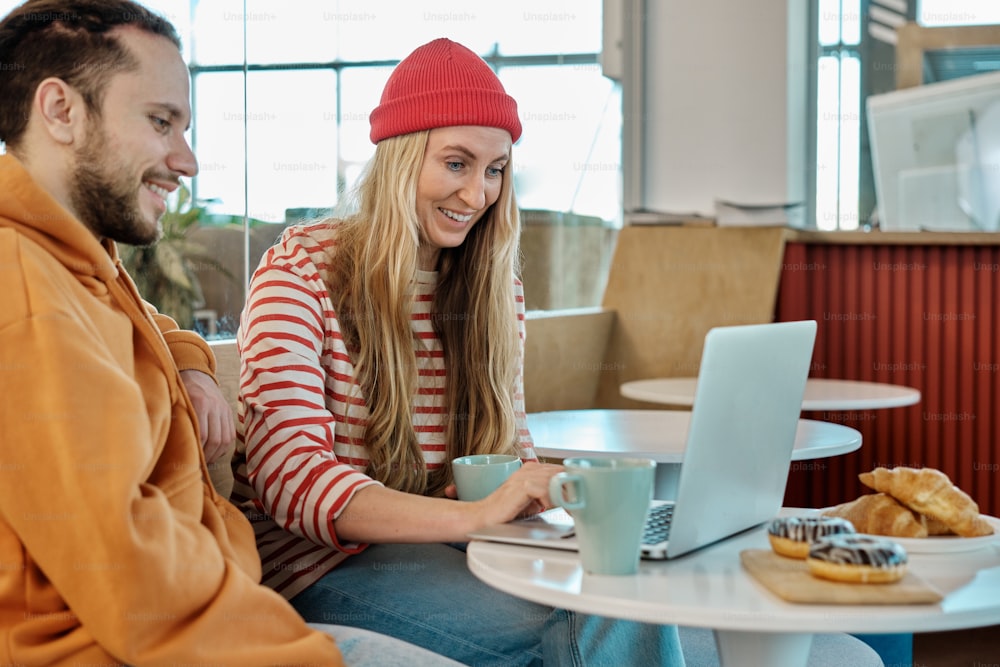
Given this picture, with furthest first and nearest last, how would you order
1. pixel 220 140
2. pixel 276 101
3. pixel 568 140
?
pixel 568 140
pixel 276 101
pixel 220 140

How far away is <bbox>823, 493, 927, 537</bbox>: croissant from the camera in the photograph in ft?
4.49

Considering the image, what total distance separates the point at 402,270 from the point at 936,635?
2.34m

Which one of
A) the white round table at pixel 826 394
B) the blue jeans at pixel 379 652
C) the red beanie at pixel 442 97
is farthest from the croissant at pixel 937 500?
the white round table at pixel 826 394

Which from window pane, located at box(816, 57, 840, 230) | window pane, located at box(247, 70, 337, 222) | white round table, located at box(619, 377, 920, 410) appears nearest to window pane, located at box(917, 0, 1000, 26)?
window pane, located at box(816, 57, 840, 230)

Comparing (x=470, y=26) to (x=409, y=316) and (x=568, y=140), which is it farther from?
(x=409, y=316)

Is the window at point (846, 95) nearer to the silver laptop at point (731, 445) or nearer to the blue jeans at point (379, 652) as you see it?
the silver laptop at point (731, 445)

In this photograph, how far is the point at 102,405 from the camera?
3.75 feet

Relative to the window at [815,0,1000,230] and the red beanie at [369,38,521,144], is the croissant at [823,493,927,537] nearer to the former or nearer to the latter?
the red beanie at [369,38,521,144]

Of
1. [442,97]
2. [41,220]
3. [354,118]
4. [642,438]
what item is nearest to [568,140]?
[354,118]

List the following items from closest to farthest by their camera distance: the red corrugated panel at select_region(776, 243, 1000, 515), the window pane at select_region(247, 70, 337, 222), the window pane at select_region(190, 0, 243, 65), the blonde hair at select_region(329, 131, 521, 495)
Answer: the blonde hair at select_region(329, 131, 521, 495) → the window pane at select_region(190, 0, 243, 65) → the window pane at select_region(247, 70, 337, 222) → the red corrugated panel at select_region(776, 243, 1000, 515)

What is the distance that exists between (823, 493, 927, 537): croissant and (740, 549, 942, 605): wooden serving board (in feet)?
0.63

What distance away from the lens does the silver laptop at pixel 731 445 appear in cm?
120

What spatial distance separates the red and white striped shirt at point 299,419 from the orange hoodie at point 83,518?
1.05ft

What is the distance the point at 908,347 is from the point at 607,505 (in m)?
3.23
